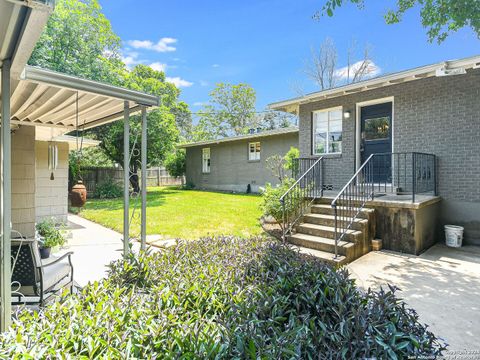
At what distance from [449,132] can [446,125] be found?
0.56ft

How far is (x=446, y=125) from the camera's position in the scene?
22.0 ft

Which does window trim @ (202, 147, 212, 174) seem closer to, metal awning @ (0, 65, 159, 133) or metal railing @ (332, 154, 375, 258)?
metal railing @ (332, 154, 375, 258)

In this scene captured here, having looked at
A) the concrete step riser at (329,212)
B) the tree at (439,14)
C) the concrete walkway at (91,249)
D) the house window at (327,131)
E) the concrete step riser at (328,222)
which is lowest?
the concrete walkway at (91,249)

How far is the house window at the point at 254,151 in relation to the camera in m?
16.1

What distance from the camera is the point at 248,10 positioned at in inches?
549

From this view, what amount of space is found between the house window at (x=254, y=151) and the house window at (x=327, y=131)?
7063 mm

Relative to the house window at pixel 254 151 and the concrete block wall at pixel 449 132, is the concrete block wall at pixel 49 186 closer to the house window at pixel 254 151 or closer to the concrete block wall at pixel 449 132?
the concrete block wall at pixel 449 132

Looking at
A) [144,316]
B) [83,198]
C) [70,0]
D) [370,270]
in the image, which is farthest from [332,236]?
[70,0]

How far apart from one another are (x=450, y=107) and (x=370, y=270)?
4.34 m

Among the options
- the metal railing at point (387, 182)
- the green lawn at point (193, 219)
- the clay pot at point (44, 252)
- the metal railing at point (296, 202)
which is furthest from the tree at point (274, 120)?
the clay pot at point (44, 252)

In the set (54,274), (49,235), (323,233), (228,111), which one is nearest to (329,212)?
(323,233)

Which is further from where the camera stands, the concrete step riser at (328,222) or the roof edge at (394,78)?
the roof edge at (394,78)

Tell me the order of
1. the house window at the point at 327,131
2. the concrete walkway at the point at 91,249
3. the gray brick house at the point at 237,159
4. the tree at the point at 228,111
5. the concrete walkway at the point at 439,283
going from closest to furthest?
the concrete walkway at the point at 439,283, the concrete walkway at the point at 91,249, the house window at the point at 327,131, the gray brick house at the point at 237,159, the tree at the point at 228,111

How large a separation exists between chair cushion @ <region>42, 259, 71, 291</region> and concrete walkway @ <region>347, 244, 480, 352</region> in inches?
152
